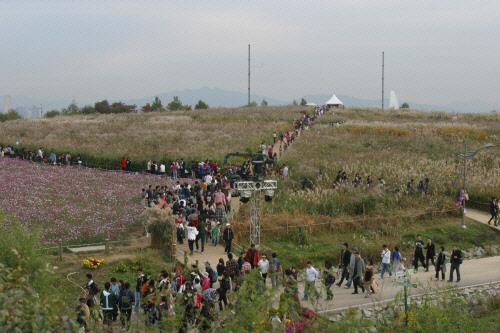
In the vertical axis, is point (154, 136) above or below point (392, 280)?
above

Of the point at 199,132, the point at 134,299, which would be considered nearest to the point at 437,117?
the point at 199,132

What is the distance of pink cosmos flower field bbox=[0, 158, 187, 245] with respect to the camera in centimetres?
1791

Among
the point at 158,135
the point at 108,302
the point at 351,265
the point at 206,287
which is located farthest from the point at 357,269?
the point at 158,135

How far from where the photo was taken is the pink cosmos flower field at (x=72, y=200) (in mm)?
17906

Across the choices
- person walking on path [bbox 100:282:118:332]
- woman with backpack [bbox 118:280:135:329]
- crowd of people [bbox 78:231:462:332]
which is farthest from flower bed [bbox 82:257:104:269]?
person walking on path [bbox 100:282:118:332]

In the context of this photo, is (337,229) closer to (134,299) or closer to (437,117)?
(134,299)

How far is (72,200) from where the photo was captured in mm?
22281

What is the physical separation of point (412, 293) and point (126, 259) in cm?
922

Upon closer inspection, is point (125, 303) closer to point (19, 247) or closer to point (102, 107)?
point (19, 247)

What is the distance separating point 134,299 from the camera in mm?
10703

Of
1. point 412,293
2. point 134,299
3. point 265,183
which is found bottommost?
point 412,293

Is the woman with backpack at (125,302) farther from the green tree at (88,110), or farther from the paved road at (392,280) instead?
the green tree at (88,110)

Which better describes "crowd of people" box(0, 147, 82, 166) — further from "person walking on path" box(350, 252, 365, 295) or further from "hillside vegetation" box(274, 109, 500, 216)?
"person walking on path" box(350, 252, 365, 295)

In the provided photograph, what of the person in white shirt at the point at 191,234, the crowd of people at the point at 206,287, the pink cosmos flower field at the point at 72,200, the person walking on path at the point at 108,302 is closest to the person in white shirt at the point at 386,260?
Answer: the crowd of people at the point at 206,287
